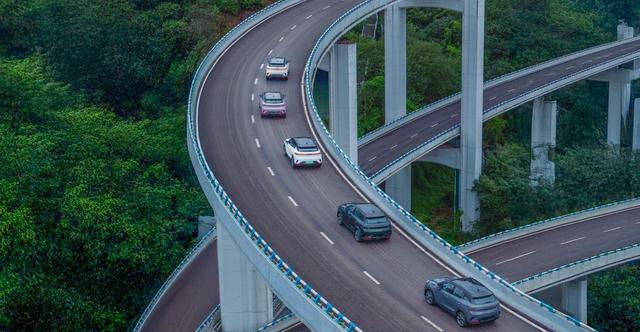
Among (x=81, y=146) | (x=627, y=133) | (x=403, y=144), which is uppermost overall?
(x=81, y=146)

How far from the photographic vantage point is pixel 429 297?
34219mm

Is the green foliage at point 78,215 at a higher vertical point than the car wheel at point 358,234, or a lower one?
lower

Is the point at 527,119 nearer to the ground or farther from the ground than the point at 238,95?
nearer to the ground

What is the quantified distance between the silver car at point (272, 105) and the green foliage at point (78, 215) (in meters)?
9.35

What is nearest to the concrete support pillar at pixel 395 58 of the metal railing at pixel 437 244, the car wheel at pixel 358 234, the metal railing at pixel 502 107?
the metal railing at pixel 502 107

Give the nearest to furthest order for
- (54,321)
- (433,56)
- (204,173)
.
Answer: (204,173) → (54,321) → (433,56)

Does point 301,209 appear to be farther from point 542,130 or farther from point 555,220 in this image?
point 542,130

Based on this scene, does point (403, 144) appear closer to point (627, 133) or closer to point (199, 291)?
point (199, 291)

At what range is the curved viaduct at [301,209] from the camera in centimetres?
3412

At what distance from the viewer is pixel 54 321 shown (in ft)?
157

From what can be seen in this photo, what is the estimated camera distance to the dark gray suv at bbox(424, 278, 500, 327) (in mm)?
32062

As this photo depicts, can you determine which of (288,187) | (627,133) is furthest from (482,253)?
(627,133)

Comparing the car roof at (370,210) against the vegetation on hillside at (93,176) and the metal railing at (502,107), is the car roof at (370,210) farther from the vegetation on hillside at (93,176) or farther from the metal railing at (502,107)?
the metal railing at (502,107)

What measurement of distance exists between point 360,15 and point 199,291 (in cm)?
2719
